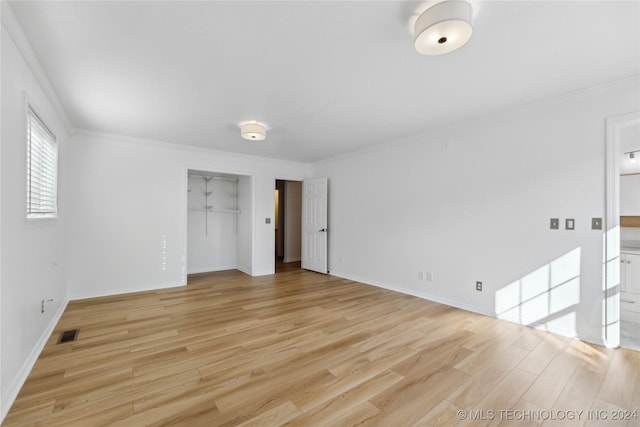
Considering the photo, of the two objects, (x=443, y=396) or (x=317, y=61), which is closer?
(x=443, y=396)

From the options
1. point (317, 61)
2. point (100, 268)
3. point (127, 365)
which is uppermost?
point (317, 61)

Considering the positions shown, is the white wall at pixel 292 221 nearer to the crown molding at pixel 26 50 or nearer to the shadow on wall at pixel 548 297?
the crown molding at pixel 26 50

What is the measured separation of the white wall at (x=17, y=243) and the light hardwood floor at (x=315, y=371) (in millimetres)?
223

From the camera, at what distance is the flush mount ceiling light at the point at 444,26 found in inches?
63.1

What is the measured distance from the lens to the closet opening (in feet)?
19.4

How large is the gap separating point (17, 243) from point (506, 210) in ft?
15.4

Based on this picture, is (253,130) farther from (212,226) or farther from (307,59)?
(212,226)

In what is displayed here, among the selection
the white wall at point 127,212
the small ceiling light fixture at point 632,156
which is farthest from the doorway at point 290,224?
the small ceiling light fixture at point 632,156

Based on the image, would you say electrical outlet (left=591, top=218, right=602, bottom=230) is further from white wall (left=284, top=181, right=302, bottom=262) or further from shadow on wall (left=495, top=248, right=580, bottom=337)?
white wall (left=284, top=181, right=302, bottom=262)

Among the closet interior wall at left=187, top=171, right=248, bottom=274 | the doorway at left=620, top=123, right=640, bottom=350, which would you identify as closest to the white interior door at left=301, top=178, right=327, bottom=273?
the closet interior wall at left=187, top=171, right=248, bottom=274

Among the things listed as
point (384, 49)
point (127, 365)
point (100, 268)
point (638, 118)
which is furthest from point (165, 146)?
point (638, 118)

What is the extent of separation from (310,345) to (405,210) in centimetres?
273

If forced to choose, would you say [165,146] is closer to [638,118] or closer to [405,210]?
[405,210]

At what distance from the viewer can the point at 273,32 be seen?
1.88m
